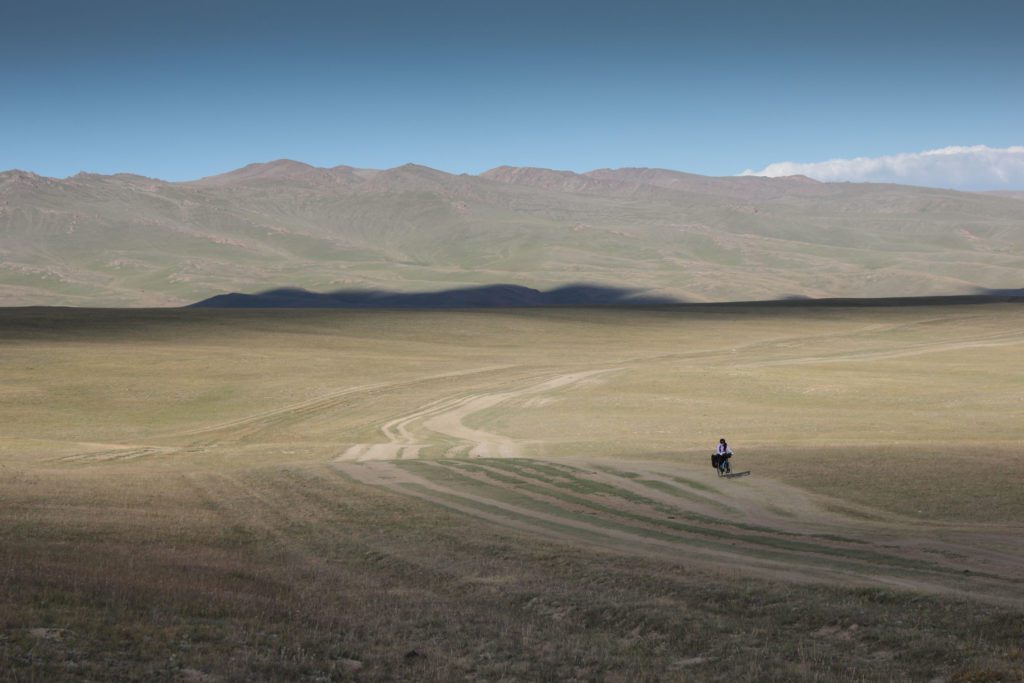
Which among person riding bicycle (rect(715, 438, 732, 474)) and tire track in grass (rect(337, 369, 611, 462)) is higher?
person riding bicycle (rect(715, 438, 732, 474))

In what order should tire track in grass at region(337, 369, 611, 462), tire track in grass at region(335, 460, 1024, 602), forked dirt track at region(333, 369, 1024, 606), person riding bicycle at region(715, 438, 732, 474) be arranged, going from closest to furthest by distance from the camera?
tire track in grass at region(335, 460, 1024, 602) < forked dirt track at region(333, 369, 1024, 606) < person riding bicycle at region(715, 438, 732, 474) < tire track in grass at region(337, 369, 611, 462)

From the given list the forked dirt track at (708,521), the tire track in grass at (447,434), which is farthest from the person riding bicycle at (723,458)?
the tire track in grass at (447,434)

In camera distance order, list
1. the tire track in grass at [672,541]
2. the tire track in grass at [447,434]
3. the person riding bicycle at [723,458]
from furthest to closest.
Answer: the tire track in grass at [447,434]
the person riding bicycle at [723,458]
the tire track in grass at [672,541]

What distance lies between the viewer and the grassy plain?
1554cm

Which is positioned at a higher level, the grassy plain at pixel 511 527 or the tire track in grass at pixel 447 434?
the grassy plain at pixel 511 527

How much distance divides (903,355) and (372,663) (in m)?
91.3

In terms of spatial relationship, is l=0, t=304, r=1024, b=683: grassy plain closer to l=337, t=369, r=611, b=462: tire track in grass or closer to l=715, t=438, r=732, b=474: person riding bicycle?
l=337, t=369, r=611, b=462: tire track in grass

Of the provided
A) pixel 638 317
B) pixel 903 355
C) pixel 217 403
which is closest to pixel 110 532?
pixel 217 403

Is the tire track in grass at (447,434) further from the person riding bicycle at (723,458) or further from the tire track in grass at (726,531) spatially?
the tire track in grass at (726,531)

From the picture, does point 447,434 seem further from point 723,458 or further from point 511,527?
point 511,527

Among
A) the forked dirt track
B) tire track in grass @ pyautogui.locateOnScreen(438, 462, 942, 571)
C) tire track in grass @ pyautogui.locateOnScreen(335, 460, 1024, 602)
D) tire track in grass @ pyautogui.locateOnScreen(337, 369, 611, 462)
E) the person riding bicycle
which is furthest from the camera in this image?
tire track in grass @ pyautogui.locateOnScreen(337, 369, 611, 462)

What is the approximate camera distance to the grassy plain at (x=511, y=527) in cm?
1554

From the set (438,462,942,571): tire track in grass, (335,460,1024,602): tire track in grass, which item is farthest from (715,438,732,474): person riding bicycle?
(335,460,1024,602): tire track in grass

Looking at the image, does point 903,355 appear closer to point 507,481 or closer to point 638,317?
point 638,317
